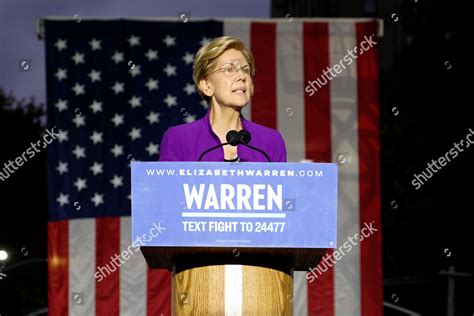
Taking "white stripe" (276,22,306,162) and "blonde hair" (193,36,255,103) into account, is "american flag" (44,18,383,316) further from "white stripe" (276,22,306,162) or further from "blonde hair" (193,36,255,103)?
"blonde hair" (193,36,255,103)

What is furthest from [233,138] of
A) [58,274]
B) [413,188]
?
[413,188]

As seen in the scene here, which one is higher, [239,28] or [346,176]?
[239,28]

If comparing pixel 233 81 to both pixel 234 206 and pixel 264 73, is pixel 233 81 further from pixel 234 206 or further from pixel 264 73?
pixel 264 73

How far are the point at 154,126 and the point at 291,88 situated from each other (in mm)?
1262

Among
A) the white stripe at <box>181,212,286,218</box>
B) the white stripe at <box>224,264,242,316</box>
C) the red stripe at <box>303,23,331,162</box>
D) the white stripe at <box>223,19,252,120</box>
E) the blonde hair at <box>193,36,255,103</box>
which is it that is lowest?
the white stripe at <box>224,264,242,316</box>

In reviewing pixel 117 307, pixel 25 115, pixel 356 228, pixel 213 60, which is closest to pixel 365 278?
Answer: pixel 356 228

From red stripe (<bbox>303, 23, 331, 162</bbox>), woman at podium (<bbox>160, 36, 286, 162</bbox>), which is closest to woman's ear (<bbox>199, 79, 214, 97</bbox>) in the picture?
woman at podium (<bbox>160, 36, 286, 162</bbox>)

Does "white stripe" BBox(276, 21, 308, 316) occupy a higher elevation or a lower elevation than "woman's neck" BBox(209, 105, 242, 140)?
higher

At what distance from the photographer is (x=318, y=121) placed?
843 cm

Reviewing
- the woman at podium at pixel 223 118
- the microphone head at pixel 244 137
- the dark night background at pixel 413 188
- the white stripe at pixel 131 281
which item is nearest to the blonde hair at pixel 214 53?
the woman at podium at pixel 223 118

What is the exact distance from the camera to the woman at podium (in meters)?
3.06

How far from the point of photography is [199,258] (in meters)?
2.70

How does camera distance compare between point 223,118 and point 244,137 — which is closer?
point 244,137

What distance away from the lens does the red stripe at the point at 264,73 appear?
8.46 meters
